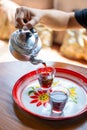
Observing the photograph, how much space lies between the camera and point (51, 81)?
101cm

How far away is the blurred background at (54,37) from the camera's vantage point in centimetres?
179

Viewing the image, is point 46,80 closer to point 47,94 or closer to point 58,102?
point 47,94

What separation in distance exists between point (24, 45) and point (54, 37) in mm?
1090

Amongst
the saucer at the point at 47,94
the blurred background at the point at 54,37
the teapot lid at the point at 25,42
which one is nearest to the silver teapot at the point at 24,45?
the teapot lid at the point at 25,42

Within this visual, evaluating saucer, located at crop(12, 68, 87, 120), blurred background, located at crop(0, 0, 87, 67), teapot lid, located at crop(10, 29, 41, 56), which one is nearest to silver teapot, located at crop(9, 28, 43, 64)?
teapot lid, located at crop(10, 29, 41, 56)

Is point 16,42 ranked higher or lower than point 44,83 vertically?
higher

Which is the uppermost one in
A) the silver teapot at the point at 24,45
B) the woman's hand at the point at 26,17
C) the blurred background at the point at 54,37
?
the woman's hand at the point at 26,17

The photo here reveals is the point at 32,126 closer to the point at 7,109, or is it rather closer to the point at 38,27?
the point at 7,109

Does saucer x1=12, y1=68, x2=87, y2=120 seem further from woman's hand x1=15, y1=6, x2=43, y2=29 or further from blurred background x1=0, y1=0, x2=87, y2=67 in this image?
blurred background x1=0, y1=0, x2=87, y2=67

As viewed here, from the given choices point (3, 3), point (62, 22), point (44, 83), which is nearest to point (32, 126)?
point (44, 83)

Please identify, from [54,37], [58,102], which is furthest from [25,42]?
[54,37]

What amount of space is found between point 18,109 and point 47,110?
11 cm

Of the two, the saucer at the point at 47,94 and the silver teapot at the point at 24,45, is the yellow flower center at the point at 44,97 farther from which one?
the silver teapot at the point at 24,45

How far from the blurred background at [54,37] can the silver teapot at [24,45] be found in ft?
2.55
